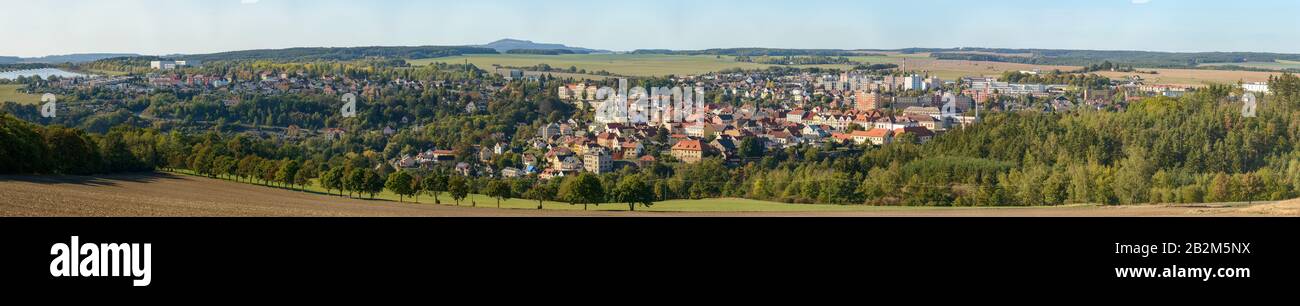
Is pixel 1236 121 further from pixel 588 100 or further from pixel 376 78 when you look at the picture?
pixel 376 78

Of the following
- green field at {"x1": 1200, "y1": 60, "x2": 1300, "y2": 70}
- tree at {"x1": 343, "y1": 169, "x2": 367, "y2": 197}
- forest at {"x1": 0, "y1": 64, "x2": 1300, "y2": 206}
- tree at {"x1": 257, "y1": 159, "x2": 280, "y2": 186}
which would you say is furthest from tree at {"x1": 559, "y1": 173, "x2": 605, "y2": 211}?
green field at {"x1": 1200, "y1": 60, "x2": 1300, "y2": 70}

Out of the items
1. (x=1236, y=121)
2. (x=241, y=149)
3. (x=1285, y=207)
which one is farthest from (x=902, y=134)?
(x=1285, y=207)

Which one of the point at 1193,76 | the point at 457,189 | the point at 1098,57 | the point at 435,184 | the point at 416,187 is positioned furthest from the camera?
the point at 1098,57

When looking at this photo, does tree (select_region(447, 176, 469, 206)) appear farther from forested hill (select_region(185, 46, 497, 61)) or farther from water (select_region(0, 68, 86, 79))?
forested hill (select_region(185, 46, 497, 61))

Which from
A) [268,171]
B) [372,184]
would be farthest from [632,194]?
[268,171]

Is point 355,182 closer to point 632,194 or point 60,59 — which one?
point 632,194

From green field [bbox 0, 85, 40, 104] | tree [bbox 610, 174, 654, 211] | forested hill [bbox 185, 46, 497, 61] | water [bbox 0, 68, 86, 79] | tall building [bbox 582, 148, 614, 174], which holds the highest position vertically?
forested hill [bbox 185, 46, 497, 61]
